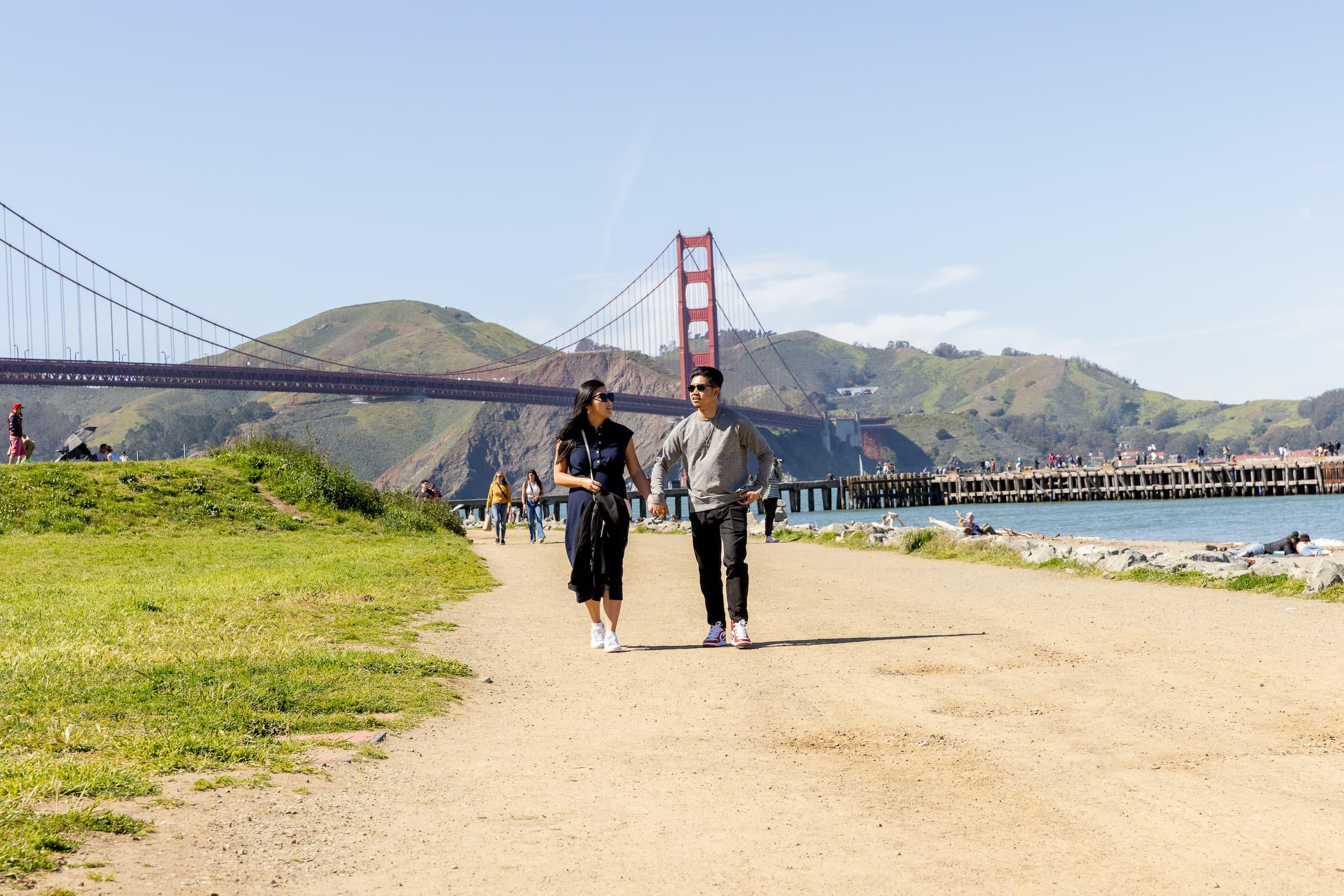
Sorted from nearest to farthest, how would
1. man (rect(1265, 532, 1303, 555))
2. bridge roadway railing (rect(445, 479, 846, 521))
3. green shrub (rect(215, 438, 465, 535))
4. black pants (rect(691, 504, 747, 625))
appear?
black pants (rect(691, 504, 747, 625)) < man (rect(1265, 532, 1303, 555)) < green shrub (rect(215, 438, 465, 535)) < bridge roadway railing (rect(445, 479, 846, 521))

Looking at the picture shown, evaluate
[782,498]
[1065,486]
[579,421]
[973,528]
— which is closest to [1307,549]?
[973,528]

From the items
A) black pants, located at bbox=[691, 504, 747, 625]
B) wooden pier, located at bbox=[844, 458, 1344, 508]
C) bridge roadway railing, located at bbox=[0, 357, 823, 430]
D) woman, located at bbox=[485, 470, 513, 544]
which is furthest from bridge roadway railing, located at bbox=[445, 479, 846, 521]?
black pants, located at bbox=[691, 504, 747, 625]

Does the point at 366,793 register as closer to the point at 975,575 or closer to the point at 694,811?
the point at 694,811

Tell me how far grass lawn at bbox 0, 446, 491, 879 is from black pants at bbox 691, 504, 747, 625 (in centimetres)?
190

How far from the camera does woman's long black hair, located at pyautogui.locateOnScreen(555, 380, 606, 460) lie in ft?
25.9

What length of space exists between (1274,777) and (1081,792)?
2.28 ft

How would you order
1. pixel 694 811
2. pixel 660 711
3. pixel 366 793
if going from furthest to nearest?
1. pixel 660 711
2. pixel 366 793
3. pixel 694 811

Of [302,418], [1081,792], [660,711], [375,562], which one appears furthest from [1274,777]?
[302,418]

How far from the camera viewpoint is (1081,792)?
13.1 feet

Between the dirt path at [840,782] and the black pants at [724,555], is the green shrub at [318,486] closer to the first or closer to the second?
the black pants at [724,555]

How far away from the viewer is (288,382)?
63.4 meters

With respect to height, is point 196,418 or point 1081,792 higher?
point 196,418

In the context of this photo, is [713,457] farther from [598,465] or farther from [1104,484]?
[1104,484]

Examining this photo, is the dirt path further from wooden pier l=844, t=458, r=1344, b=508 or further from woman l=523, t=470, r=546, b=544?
wooden pier l=844, t=458, r=1344, b=508
